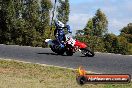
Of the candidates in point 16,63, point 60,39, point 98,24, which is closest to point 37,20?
point 98,24

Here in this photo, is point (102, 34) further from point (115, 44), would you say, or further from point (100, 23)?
point (115, 44)

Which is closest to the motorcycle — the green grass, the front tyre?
the front tyre

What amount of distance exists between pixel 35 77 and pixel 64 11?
53114 mm

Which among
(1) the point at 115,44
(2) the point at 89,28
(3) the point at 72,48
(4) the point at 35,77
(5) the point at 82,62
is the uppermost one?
(3) the point at 72,48

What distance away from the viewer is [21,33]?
55812 mm

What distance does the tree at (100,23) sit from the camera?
6675 cm

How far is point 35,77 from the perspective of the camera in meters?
12.1

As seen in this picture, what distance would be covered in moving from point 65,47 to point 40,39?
36104 millimetres

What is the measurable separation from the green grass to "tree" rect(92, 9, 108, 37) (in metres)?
52.2

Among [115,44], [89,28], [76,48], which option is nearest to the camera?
[76,48]

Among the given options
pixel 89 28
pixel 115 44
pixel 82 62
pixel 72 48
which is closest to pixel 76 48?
pixel 72 48

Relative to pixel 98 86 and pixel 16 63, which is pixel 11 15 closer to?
pixel 16 63

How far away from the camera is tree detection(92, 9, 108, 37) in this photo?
219 ft

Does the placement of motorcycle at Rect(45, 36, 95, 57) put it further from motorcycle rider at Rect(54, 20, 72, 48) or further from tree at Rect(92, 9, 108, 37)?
tree at Rect(92, 9, 108, 37)
